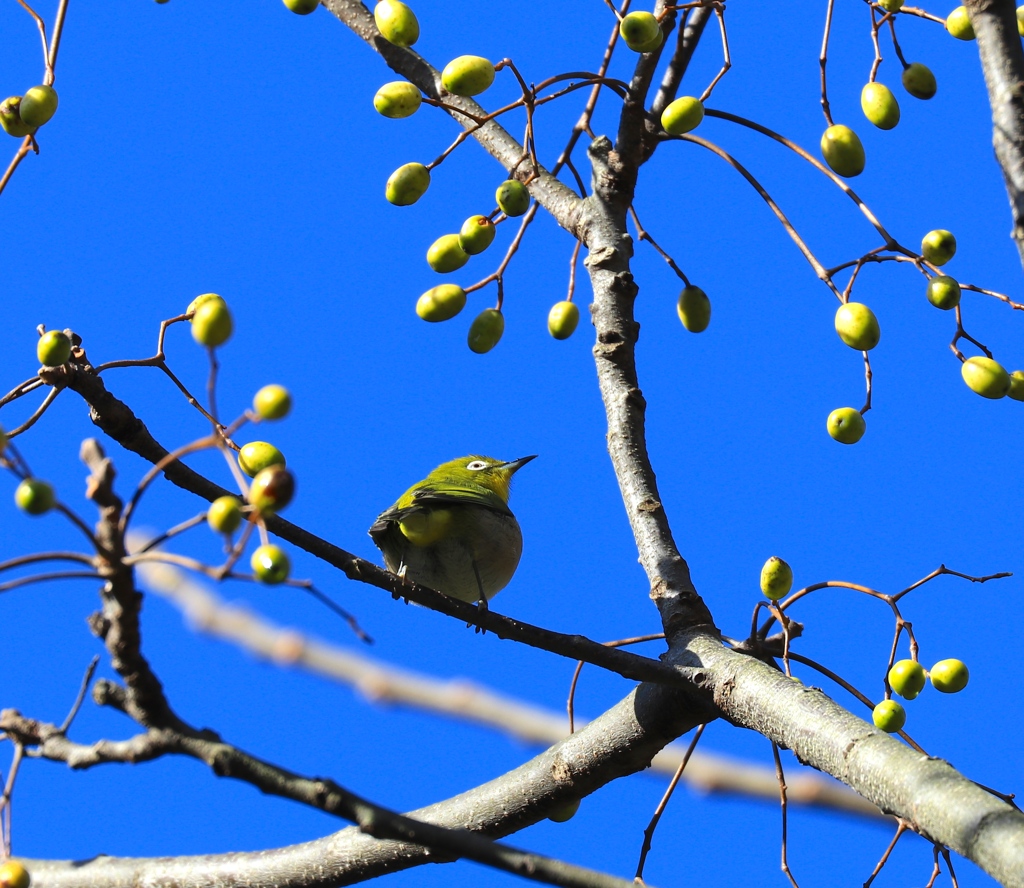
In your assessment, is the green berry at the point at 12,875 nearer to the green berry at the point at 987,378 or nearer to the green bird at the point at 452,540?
the green bird at the point at 452,540

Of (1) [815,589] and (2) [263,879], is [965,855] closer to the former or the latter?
(1) [815,589]

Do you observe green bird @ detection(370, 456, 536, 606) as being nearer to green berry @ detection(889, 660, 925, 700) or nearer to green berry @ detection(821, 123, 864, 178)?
green berry @ detection(889, 660, 925, 700)

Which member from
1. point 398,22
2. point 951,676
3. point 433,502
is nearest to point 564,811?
point 951,676

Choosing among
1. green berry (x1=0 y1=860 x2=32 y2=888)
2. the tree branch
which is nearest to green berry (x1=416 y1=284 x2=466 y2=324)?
the tree branch

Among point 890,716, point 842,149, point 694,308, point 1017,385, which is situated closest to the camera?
point 890,716

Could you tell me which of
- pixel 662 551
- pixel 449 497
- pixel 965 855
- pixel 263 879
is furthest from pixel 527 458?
pixel 965 855

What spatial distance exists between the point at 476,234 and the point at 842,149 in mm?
1281

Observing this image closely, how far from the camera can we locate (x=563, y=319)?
4605 millimetres

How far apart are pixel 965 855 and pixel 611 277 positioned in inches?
107

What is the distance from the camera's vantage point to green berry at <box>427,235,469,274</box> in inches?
161

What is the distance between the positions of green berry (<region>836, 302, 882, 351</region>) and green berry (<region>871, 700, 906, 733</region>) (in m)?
1.12

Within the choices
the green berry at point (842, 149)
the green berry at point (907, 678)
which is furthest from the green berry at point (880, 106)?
the green berry at point (907, 678)

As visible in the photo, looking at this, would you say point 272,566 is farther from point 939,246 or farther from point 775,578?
point 939,246

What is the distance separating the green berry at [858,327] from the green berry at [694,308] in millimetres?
1001
